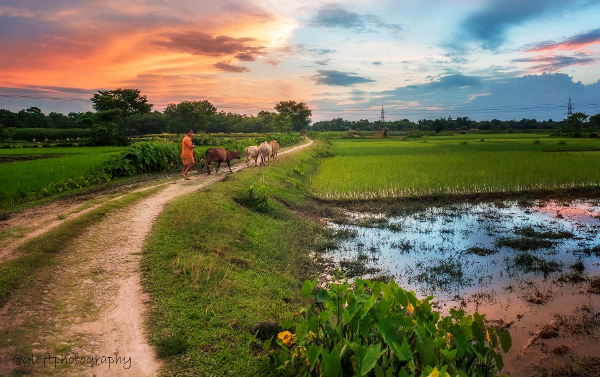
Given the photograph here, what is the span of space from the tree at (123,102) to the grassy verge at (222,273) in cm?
4024

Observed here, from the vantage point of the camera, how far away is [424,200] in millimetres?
12742

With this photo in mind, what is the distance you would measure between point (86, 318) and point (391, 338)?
3.32 meters

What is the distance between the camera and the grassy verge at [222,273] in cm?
368

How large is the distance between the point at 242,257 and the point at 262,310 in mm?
2041

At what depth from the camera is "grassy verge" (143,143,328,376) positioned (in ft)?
12.1

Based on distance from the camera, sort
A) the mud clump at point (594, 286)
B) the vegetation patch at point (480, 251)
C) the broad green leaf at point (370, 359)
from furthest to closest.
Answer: the vegetation patch at point (480, 251), the mud clump at point (594, 286), the broad green leaf at point (370, 359)

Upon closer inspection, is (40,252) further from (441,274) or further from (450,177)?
(450,177)

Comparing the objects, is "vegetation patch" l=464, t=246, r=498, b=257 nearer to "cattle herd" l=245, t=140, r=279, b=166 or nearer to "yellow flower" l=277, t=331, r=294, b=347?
"yellow flower" l=277, t=331, r=294, b=347

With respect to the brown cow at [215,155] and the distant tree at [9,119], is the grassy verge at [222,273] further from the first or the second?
the distant tree at [9,119]

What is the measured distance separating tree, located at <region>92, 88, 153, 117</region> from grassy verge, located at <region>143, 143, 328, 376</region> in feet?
132

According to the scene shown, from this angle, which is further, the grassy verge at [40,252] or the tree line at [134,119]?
the tree line at [134,119]

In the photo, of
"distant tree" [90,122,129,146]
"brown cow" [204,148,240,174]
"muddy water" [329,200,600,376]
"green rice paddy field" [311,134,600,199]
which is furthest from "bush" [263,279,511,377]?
"distant tree" [90,122,129,146]

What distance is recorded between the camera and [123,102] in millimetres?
50719

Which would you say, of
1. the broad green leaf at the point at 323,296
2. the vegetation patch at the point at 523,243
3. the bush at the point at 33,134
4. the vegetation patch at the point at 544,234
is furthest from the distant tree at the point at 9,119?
the broad green leaf at the point at 323,296
